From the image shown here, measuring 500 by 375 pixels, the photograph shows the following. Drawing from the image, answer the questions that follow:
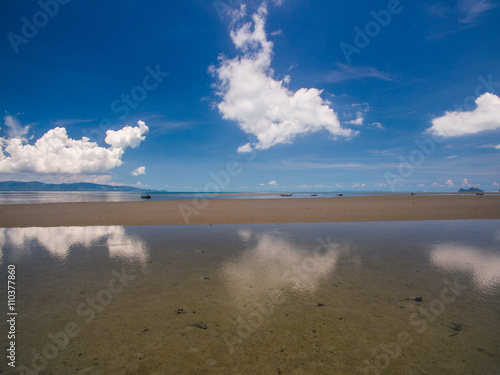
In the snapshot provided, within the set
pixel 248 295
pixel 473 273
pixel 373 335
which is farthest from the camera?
pixel 473 273

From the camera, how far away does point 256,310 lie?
4094mm

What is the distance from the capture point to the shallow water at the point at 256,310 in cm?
290

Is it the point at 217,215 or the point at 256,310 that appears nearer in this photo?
the point at 256,310

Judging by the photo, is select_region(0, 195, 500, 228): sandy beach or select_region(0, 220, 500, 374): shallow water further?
select_region(0, 195, 500, 228): sandy beach

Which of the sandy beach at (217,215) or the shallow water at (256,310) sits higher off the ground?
the sandy beach at (217,215)

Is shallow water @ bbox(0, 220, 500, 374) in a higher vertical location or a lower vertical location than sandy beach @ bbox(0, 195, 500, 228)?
lower

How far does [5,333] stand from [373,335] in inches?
219

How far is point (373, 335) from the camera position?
3387mm

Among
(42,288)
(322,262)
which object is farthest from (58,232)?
(322,262)

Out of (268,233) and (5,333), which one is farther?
(268,233)

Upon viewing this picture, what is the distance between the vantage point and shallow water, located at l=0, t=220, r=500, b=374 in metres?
2.90

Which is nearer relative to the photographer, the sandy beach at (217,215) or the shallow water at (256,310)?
the shallow water at (256,310)

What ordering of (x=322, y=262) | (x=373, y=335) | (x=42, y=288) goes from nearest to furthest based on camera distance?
(x=373, y=335) < (x=42, y=288) < (x=322, y=262)

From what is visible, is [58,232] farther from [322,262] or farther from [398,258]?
[398,258]
